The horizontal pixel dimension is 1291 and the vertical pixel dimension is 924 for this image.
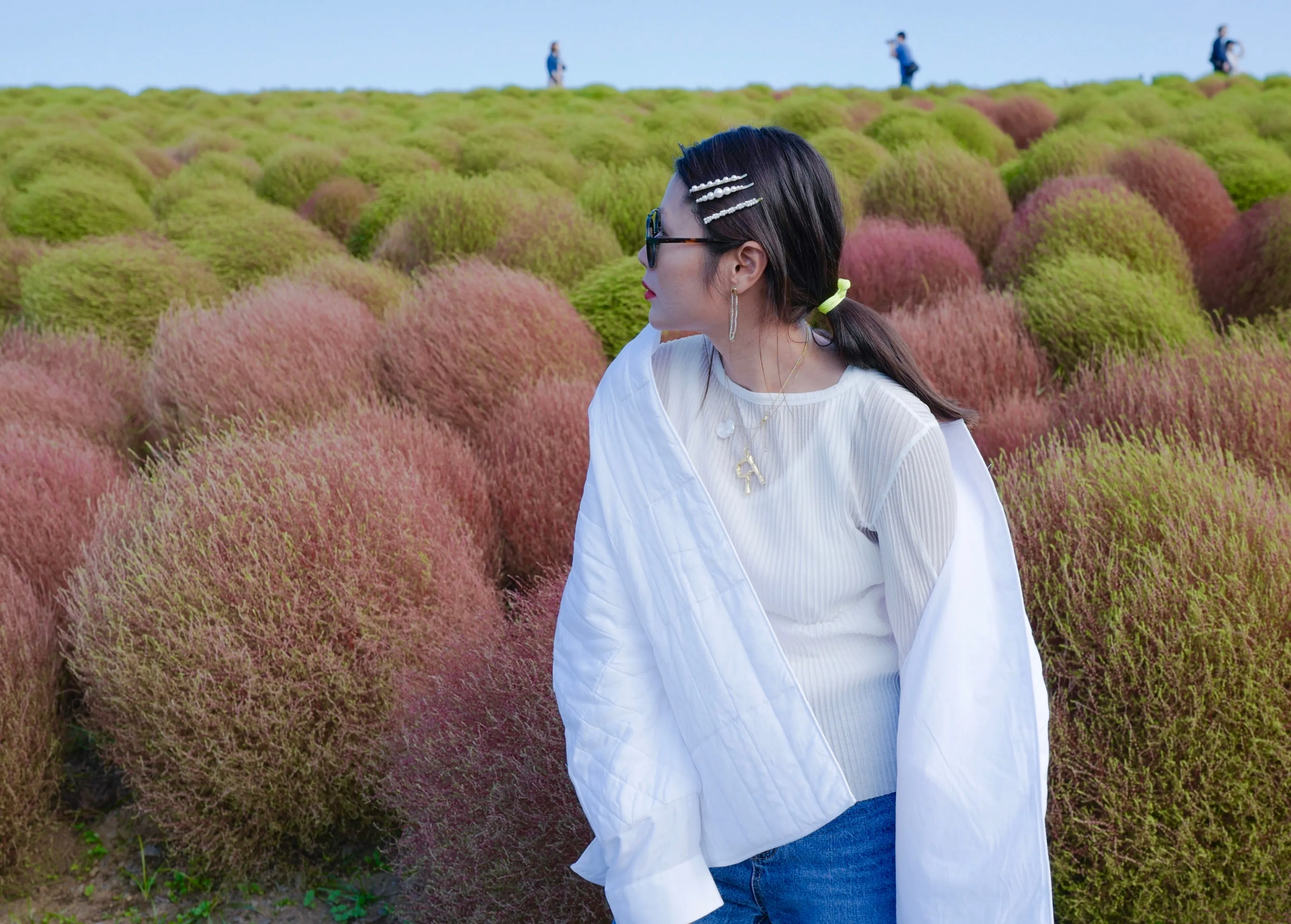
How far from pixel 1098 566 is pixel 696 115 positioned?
491 inches

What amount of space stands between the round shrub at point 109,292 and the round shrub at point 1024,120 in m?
11.3

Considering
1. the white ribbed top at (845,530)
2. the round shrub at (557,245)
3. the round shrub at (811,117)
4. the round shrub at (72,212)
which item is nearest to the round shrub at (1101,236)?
the round shrub at (557,245)

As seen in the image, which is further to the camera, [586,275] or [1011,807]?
[586,275]

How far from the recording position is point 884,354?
1.19m

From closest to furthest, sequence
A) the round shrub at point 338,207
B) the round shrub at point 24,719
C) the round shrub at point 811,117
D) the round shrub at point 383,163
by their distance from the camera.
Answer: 1. the round shrub at point 24,719
2. the round shrub at point 338,207
3. the round shrub at point 383,163
4. the round shrub at point 811,117

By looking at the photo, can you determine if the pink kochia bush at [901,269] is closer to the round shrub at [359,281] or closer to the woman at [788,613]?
the round shrub at [359,281]

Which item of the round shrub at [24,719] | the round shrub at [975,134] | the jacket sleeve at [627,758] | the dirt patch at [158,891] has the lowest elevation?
the dirt patch at [158,891]

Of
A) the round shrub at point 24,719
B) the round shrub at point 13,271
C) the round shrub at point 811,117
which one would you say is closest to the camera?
the round shrub at point 24,719

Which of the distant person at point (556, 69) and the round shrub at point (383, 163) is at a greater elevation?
the distant person at point (556, 69)

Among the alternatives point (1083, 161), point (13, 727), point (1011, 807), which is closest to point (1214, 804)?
point (1011, 807)

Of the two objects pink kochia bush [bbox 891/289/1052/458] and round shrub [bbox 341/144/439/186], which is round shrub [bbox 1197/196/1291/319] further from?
round shrub [bbox 341/144/439/186]

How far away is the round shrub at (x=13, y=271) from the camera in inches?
287

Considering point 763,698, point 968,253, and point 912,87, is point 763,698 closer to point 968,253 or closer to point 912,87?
point 968,253

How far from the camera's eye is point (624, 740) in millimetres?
1264
